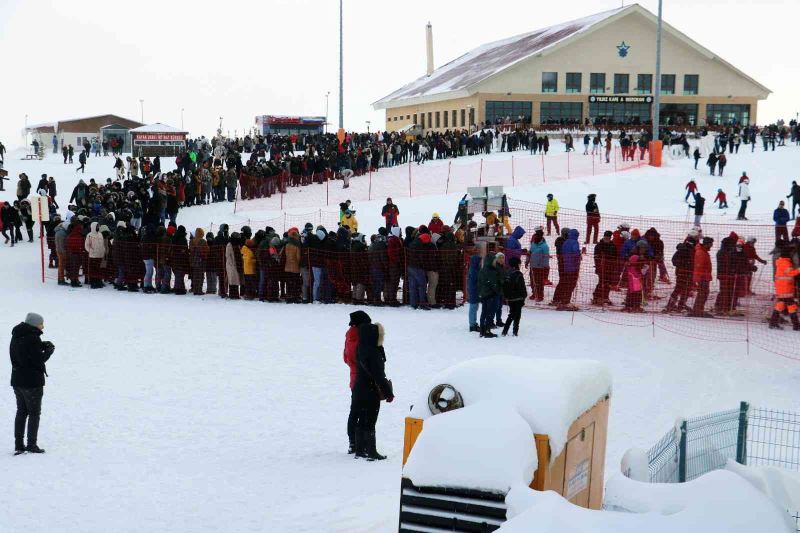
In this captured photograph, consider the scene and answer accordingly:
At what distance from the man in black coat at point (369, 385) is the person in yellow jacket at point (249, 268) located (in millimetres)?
10094

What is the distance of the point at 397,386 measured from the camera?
12.0 m

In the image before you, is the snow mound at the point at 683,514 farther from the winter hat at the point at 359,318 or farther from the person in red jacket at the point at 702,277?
the person in red jacket at the point at 702,277

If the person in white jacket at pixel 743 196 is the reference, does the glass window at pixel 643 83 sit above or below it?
above

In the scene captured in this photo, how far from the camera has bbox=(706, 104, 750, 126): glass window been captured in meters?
54.6

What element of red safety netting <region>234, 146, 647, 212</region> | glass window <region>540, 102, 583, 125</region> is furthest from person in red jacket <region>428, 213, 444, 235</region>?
glass window <region>540, 102, 583, 125</region>

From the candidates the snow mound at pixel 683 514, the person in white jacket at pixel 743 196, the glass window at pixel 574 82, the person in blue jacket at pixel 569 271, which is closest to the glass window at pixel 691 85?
the glass window at pixel 574 82

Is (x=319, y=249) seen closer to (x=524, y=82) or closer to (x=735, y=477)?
(x=735, y=477)

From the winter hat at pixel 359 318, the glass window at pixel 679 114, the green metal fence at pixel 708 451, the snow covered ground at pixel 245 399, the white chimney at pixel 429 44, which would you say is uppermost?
the white chimney at pixel 429 44

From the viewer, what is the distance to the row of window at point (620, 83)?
176ft

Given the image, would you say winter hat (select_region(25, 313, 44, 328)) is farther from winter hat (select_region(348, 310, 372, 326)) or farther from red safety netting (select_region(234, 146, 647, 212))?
red safety netting (select_region(234, 146, 647, 212))

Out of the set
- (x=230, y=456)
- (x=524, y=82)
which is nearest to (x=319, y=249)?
(x=230, y=456)

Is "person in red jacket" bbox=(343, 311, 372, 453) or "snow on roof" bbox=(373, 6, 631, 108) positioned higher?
"snow on roof" bbox=(373, 6, 631, 108)

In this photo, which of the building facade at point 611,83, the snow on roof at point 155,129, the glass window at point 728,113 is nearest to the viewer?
the snow on roof at point 155,129

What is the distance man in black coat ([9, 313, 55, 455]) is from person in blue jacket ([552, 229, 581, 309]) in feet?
33.7
